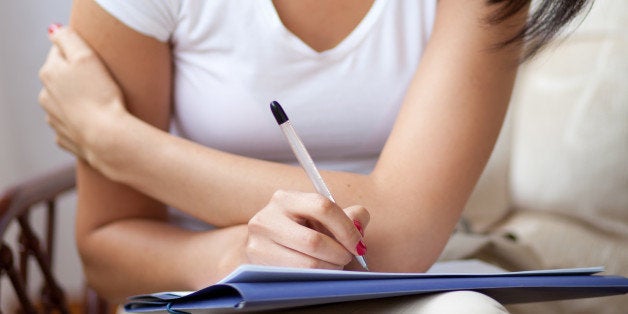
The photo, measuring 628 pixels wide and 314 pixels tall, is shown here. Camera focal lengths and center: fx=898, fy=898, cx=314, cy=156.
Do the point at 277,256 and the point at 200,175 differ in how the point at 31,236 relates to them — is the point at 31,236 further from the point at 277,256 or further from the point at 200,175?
Result: the point at 277,256

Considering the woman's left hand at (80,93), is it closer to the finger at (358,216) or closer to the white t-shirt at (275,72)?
the white t-shirt at (275,72)

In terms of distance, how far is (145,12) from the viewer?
98 cm

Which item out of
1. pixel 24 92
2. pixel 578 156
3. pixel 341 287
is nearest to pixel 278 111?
pixel 341 287

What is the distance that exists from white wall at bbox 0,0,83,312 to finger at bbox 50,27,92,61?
0.89 meters

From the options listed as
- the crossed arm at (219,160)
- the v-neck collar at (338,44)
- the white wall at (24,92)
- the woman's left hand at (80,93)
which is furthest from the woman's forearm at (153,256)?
the white wall at (24,92)

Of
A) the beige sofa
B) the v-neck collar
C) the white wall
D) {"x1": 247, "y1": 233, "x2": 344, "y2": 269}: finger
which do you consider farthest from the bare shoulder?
the white wall

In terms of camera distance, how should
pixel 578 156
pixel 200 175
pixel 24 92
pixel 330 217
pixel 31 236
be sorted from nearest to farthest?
pixel 330 217, pixel 200 175, pixel 31 236, pixel 578 156, pixel 24 92

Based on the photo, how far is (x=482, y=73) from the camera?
3.19 ft

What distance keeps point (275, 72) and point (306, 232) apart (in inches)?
12.2

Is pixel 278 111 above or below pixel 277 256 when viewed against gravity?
above

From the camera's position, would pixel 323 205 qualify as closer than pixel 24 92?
Yes

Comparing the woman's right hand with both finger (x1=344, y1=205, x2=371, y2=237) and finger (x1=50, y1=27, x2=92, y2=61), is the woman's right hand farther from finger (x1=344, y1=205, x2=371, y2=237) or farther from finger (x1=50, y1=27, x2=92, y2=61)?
finger (x1=50, y1=27, x2=92, y2=61)

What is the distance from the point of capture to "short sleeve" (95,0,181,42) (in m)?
0.97

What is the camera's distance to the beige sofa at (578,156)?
1245 mm
